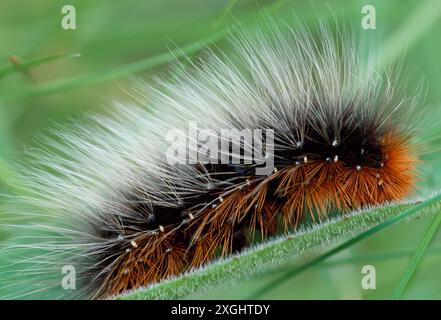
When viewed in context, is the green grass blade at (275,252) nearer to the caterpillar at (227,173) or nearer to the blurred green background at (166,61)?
the caterpillar at (227,173)

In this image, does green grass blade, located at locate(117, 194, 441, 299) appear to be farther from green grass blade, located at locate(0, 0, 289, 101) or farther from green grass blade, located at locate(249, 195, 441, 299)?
green grass blade, located at locate(0, 0, 289, 101)

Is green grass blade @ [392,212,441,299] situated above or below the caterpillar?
below

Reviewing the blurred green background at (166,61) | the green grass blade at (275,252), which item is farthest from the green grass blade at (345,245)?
the blurred green background at (166,61)

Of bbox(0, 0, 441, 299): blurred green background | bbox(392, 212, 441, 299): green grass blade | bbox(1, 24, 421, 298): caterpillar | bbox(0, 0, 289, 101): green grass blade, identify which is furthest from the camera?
bbox(0, 0, 289, 101): green grass blade

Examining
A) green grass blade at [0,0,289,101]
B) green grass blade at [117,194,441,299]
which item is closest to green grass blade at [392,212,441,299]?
green grass blade at [117,194,441,299]

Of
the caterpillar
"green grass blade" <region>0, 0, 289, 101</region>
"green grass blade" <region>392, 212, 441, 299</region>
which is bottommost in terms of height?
"green grass blade" <region>392, 212, 441, 299</region>

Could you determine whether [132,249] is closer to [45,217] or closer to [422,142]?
[45,217]

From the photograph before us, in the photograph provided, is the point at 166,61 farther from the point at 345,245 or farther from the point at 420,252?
the point at 420,252
